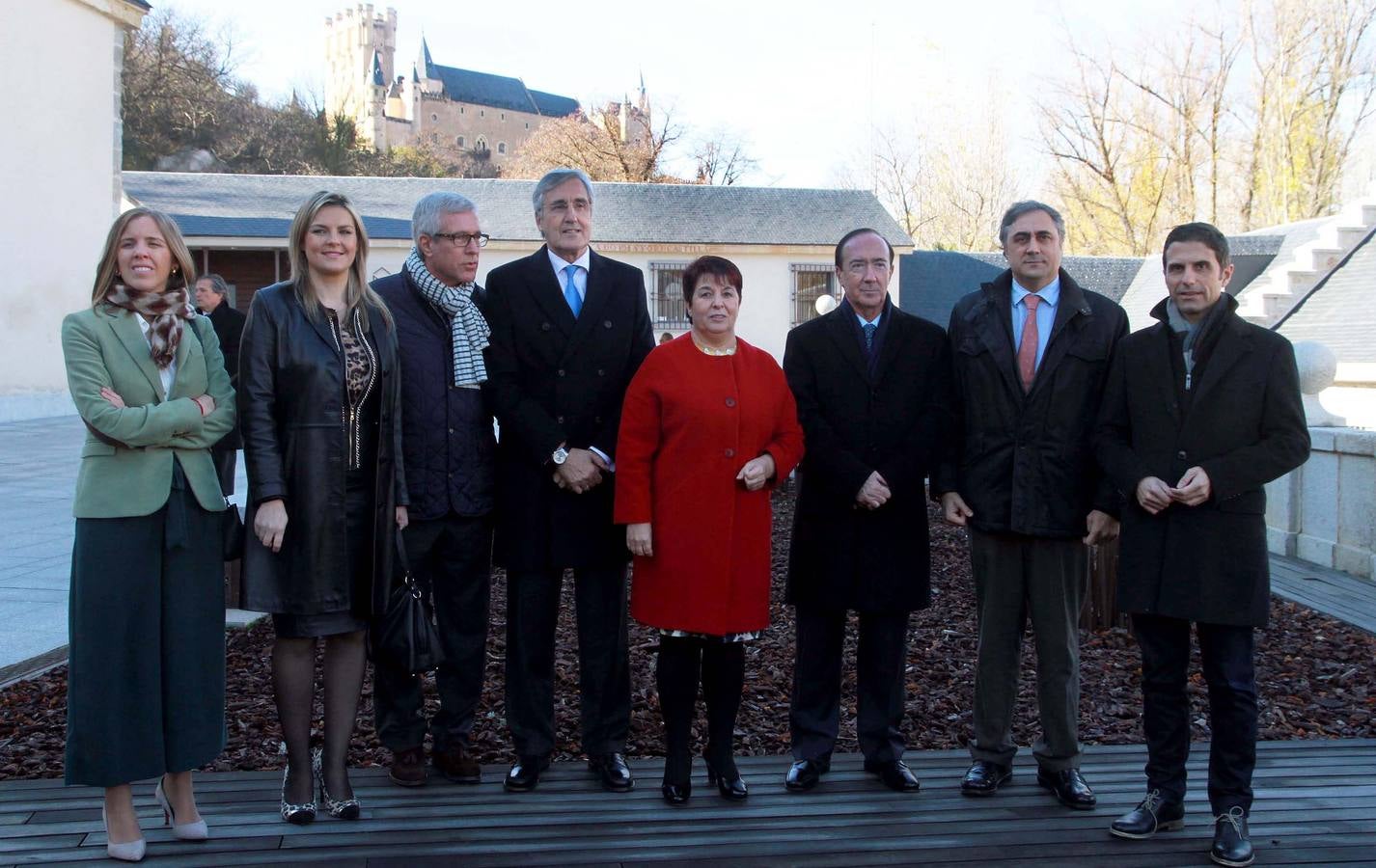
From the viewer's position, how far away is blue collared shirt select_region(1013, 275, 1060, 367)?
4.09 metres

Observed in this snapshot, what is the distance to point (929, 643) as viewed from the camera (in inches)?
253

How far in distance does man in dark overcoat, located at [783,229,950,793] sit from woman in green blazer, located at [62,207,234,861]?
6.33 feet

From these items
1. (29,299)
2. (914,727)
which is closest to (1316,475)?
(914,727)

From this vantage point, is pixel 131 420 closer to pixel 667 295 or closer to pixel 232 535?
pixel 232 535

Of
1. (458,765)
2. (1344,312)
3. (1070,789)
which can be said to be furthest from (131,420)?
(1344,312)

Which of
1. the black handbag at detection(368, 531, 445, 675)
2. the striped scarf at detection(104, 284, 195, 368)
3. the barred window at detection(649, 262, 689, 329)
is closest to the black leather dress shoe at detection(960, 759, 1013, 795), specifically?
the black handbag at detection(368, 531, 445, 675)

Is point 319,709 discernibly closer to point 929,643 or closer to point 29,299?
point 929,643

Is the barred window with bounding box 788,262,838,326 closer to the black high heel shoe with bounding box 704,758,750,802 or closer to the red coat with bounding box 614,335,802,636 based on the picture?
the red coat with bounding box 614,335,802,636

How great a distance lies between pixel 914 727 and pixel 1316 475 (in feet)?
18.0

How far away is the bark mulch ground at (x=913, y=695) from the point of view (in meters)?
4.66

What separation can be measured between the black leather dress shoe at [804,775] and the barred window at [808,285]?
85.6ft

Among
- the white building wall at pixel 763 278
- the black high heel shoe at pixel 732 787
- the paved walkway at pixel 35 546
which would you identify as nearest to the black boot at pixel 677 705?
the black high heel shoe at pixel 732 787

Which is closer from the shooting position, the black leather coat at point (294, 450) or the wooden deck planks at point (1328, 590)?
the black leather coat at point (294, 450)

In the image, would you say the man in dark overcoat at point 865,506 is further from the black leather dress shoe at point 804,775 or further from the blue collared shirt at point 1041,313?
the blue collared shirt at point 1041,313
